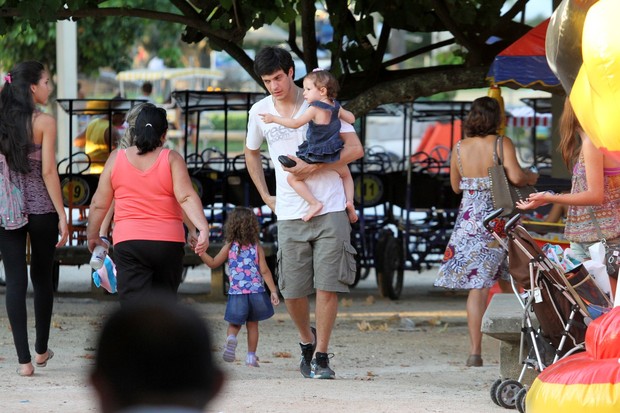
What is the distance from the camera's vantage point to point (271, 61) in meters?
6.89

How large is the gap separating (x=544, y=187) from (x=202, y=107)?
17.5 ft

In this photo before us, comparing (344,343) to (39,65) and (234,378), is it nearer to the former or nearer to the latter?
(234,378)

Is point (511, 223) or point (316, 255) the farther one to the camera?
point (316, 255)

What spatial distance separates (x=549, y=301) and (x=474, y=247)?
5.33ft

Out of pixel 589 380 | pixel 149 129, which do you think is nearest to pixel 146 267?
pixel 149 129

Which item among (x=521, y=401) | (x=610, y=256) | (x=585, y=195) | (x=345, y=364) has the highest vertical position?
(x=585, y=195)

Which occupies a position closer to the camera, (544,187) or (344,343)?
(544,187)

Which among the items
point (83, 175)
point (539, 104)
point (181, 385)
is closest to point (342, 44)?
point (83, 175)

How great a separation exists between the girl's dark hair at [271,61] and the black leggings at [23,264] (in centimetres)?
148

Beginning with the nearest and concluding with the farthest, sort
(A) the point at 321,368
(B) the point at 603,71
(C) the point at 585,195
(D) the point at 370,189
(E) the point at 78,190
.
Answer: (B) the point at 603,71
(C) the point at 585,195
(A) the point at 321,368
(E) the point at 78,190
(D) the point at 370,189

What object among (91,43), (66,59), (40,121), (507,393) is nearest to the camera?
(507,393)

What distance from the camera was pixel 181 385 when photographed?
2.43 meters

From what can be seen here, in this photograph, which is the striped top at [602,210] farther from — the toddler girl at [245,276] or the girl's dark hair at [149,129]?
the toddler girl at [245,276]

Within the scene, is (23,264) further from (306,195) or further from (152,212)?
(306,195)
